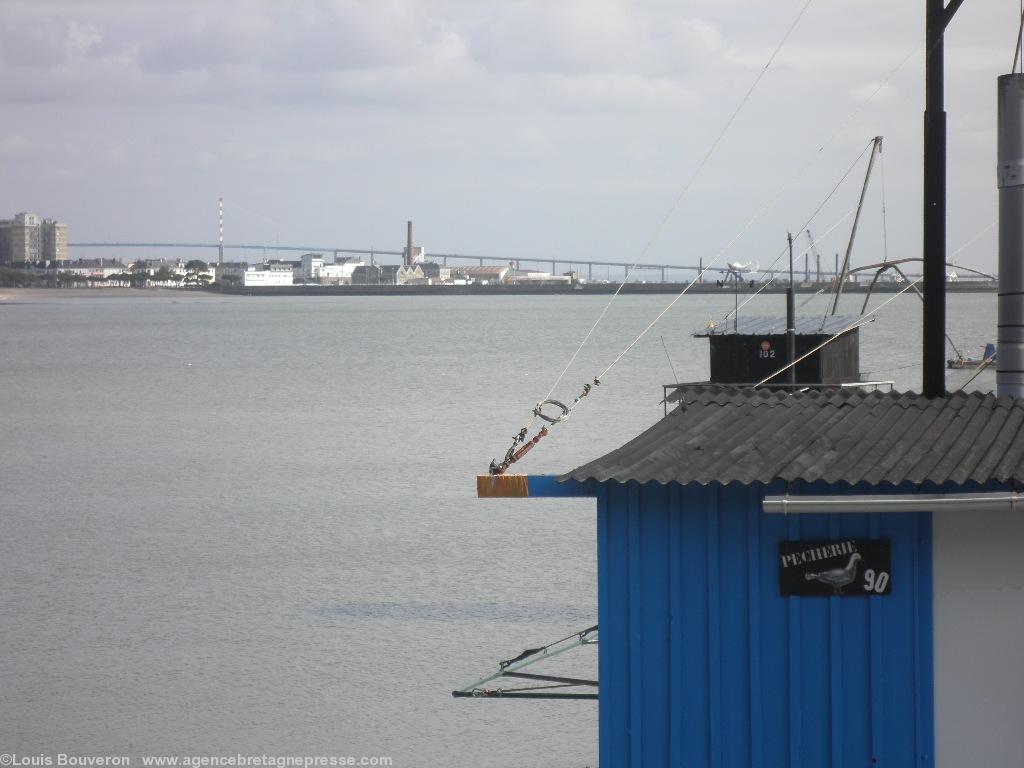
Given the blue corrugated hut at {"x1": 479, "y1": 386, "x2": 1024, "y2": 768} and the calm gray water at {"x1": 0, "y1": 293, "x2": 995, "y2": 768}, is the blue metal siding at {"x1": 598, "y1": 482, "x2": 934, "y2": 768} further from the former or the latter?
the calm gray water at {"x1": 0, "y1": 293, "x2": 995, "y2": 768}

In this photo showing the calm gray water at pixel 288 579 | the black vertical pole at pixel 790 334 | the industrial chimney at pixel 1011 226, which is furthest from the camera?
the black vertical pole at pixel 790 334

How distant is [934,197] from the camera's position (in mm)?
9070

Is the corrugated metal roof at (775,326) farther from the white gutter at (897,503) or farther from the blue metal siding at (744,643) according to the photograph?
the white gutter at (897,503)

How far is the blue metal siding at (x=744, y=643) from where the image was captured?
282 inches

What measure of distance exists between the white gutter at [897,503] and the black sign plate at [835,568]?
382 mm

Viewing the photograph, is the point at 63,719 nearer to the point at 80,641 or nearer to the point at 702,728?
the point at 80,641

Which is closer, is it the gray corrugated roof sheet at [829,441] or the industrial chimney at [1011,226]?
the gray corrugated roof sheet at [829,441]

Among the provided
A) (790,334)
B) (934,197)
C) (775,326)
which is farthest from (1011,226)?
(775,326)

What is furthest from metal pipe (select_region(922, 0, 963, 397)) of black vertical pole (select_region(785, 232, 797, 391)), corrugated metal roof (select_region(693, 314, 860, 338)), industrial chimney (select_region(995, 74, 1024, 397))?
corrugated metal roof (select_region(693, 314, 860, 338))

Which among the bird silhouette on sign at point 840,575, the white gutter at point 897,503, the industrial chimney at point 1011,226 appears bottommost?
the bird silhouette on sign at point 840,575

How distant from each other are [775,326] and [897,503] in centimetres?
1741

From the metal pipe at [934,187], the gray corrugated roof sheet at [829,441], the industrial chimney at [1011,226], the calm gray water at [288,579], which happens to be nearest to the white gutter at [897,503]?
the gray corrugated roof sheet at [829,441]

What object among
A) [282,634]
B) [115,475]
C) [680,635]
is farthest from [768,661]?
[115,475]

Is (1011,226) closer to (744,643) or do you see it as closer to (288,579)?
(744,643)
